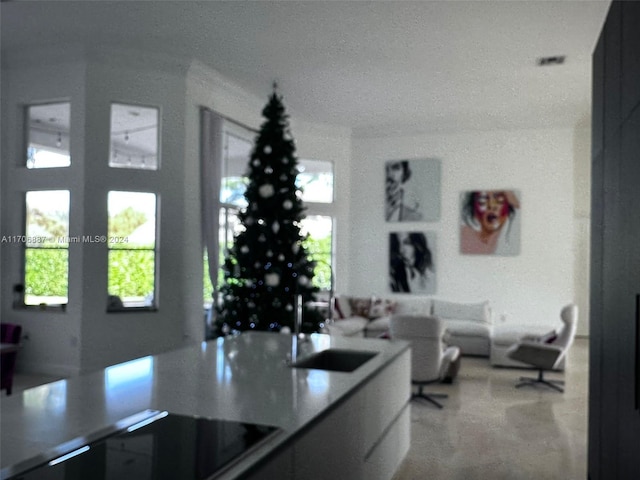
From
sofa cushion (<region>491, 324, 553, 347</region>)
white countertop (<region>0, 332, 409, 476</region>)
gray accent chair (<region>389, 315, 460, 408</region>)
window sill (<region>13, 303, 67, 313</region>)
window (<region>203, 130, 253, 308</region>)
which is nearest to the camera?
white countertop (<region>0, 332, 409, 476</region>)

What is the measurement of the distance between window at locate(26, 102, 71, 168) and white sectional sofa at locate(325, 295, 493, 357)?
407 centimetres

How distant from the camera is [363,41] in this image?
577cm

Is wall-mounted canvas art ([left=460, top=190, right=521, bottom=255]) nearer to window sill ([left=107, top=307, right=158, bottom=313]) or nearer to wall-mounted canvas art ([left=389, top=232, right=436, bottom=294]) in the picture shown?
wall-mounted canvas art ([left=389, top=232, right=436, bottom=294])

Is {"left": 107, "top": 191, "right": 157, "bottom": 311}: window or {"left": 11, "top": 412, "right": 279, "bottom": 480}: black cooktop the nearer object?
{"left": 11, "top": 412, "right": 279, "bottom": 480}: black cooktop

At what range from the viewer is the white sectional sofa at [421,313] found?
7.91 m

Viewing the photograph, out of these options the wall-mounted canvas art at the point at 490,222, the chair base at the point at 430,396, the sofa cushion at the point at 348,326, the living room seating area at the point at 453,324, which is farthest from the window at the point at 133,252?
the wall-mounted canvas art at the point at 490,222

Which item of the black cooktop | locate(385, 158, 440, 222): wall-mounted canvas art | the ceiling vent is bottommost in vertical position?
the black cooktop

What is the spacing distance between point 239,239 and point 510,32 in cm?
390

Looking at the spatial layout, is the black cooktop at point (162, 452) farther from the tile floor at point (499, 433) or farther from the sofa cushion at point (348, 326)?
the sofa cushion at point (348, 326)

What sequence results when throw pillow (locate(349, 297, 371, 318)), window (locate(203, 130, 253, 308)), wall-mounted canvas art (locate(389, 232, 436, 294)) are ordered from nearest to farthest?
window (locate(203, 130, 253, 308)), throw pillow (locate(349, 297, 371, 318)), wall-mounted canvas art (locate(389, 232, 436, 294))

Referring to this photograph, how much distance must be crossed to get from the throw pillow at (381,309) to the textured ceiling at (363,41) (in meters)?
3.30

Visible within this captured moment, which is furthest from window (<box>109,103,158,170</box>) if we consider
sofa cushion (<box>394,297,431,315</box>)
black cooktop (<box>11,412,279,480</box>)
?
black cooktop (<box>11,412,279,480</box>)

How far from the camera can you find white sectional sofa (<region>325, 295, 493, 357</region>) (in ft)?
26.0

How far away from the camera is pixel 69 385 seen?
2.08 metres
